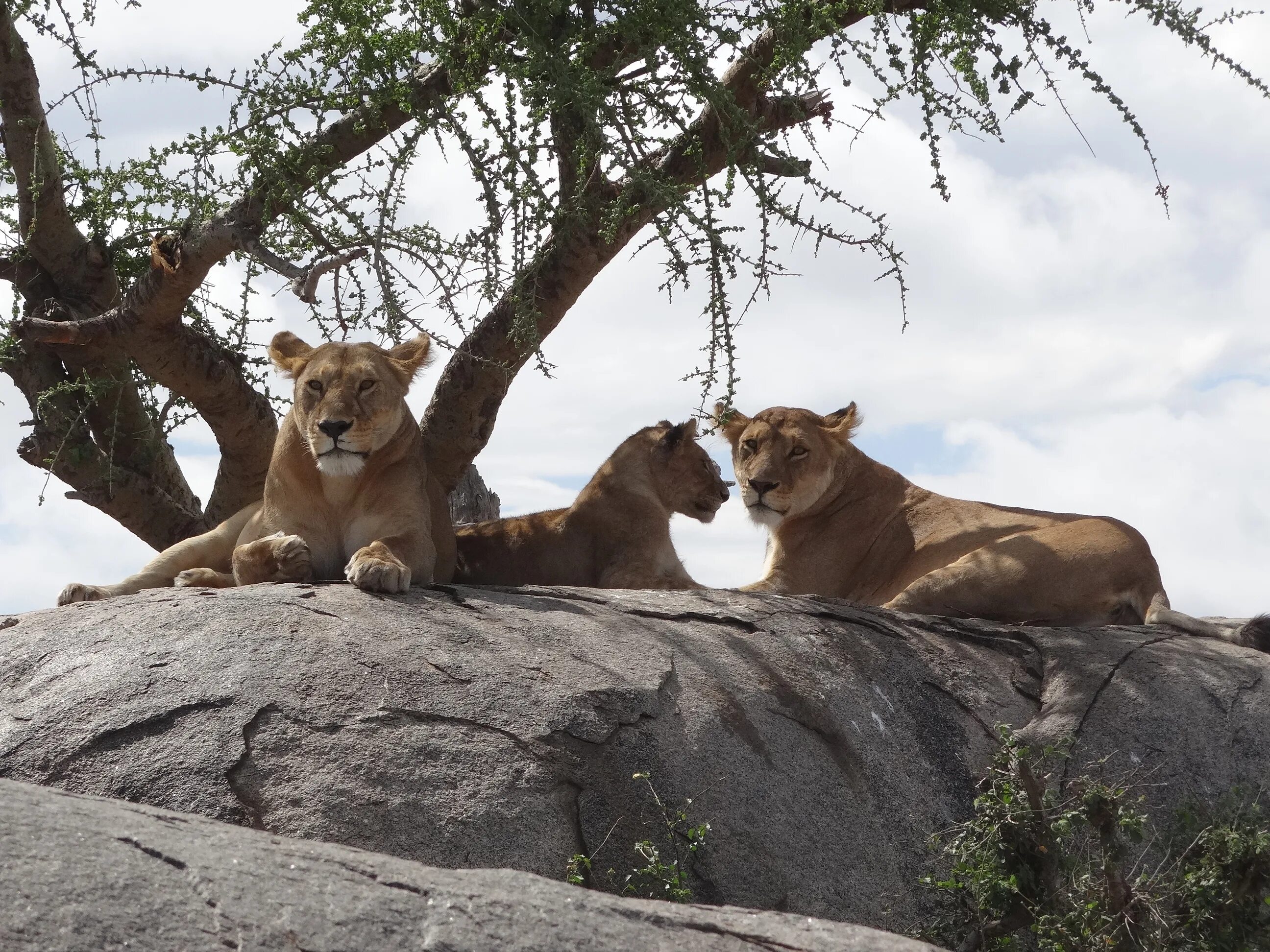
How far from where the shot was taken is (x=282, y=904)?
307 cm

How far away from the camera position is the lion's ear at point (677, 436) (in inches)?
322

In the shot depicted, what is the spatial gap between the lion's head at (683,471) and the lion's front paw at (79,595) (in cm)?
326

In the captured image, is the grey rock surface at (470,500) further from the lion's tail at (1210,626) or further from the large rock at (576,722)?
the lion's tail at (1210,626)

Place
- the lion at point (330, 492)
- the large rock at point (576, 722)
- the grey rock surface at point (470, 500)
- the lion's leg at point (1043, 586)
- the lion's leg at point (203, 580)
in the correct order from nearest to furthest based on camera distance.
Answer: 1. the large rock at point (576, 722)
2. the lion at point (330, 492)
3. the lion's leg at point (203, 580)
4. the lion's leg at point (1043, 586)
5. the grey rock surface at point (470, 500)

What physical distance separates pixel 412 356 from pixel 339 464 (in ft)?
Result: 2.80

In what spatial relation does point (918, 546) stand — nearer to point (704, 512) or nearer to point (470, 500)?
point (704, 512)

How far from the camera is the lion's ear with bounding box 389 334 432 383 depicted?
266 inches

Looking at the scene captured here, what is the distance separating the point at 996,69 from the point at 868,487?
8.54 feet

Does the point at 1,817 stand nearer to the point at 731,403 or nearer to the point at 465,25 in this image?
the point at 731,403

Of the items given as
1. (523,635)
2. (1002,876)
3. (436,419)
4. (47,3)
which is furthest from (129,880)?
(47,3)

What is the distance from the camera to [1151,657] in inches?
249

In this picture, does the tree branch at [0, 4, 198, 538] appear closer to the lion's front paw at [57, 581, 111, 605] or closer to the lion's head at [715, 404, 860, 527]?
the lion's front paw at [57, 581, 111, 605]

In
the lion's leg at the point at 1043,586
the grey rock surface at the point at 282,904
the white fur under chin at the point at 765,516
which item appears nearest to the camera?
the grey rock surface at the point at 282,904

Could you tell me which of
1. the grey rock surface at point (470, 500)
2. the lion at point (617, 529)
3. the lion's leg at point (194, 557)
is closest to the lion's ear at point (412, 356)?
the lion's leg at point (194, 557)
